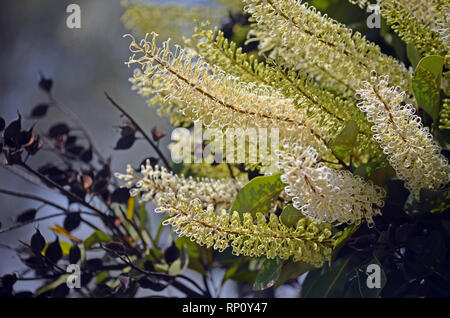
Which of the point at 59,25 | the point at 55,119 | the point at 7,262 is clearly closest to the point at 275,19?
the point at 7,262

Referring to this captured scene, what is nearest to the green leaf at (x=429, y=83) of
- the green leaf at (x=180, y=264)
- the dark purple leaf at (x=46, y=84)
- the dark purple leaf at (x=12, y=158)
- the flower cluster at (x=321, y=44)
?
the flower cluster at (x=321, y=44)

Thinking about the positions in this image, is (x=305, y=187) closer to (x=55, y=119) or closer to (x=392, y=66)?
(x=392, y=66)

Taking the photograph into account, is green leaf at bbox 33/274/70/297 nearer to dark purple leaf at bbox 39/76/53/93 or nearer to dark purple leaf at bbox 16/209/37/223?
dark purple leaf at bbox 16/209/37/223

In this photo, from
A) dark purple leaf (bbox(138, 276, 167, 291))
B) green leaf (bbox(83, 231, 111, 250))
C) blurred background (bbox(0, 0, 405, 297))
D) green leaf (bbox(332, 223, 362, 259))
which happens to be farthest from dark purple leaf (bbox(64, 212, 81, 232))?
blurred background (bbox(0, 0, 405, 297))

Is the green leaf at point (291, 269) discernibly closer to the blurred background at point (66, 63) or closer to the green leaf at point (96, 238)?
the green leaf at point (96, 238)

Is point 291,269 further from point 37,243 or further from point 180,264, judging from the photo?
point 37,243
